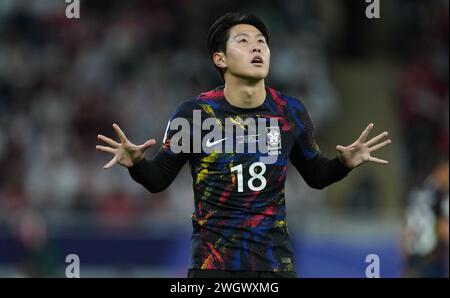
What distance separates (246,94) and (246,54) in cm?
23

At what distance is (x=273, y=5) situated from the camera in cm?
1725

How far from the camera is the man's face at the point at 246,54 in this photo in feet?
20.0

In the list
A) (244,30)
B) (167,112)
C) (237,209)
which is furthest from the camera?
(167,112)

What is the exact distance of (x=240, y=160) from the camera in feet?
19.8

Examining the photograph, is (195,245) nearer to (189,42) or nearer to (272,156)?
(272,156)

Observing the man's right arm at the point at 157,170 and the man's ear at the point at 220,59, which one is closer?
the man's right arm at the point at 157,170

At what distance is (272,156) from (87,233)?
25.7 feet

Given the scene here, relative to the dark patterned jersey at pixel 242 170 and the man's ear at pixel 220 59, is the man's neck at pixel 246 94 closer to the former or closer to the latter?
the dark patterned jersey at pixel 242 170

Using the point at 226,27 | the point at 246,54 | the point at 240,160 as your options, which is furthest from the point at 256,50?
the point at 240,160

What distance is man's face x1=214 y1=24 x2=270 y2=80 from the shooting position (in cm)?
611

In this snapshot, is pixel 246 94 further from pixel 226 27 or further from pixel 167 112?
pixel 167 112

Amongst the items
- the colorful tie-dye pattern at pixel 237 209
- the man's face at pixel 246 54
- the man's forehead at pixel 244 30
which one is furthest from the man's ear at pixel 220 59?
the colorful tie-dye pattern at pixel 237 209

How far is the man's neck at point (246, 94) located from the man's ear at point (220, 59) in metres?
0.15
